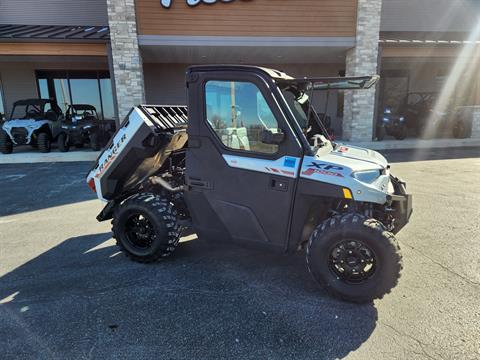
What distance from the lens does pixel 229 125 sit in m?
3.22

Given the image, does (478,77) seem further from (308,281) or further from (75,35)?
(75,35)

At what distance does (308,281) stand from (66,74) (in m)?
15.5

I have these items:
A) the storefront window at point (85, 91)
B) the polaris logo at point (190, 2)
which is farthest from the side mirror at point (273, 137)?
the storefront window at point (85, 91)

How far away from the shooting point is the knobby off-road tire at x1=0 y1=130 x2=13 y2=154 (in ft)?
36.7

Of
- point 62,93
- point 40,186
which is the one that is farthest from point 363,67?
point 62,93

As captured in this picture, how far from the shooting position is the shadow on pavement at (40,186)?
6.27 m

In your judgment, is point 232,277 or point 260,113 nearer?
point 260,113

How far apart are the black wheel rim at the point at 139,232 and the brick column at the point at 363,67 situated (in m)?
10.0

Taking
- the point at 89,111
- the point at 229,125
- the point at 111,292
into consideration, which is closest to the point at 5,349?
the point at 111,292

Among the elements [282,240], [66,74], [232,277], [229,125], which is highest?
[66,74]

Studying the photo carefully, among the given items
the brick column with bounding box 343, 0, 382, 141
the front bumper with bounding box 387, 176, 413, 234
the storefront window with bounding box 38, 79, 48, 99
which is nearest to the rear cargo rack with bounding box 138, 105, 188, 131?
the front bumper with bounding box 387, 176, 413, 234

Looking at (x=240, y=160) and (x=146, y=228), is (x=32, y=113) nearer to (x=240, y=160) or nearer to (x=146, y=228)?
(x=146, y=228)

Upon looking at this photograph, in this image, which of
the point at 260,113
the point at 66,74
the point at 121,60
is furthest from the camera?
the point at 66,74

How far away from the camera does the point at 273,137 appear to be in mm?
2904
